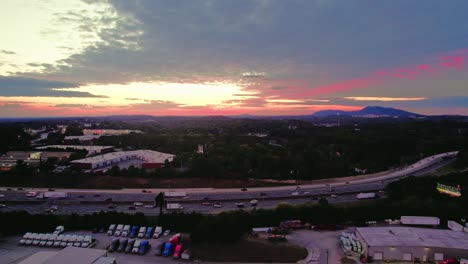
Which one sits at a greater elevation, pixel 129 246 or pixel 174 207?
pixel 129 246

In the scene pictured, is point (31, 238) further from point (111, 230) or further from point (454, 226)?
point (454, 226)

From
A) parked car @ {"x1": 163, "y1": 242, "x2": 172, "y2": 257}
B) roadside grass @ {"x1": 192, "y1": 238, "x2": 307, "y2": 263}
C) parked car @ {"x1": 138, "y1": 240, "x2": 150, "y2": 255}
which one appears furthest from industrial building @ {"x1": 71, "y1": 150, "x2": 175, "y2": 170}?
roadside grass @ {"x1": 192, "y1": 238, "x2": 307, "y2": 263}

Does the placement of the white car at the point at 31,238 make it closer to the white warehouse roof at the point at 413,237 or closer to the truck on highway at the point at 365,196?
the white warehouse roof at the point at 413,237

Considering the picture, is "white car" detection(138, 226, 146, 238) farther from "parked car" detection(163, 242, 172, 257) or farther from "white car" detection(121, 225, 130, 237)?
"parked car" detection(163, 242, 172, 257)

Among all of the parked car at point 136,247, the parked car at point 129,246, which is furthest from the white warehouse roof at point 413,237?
the parked car at point 129,246

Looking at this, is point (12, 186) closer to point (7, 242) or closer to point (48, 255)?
point (7, 242)

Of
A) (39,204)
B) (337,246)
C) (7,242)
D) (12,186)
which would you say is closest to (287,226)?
(337,246)

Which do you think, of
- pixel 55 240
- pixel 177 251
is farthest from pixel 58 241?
pixel 177 251
